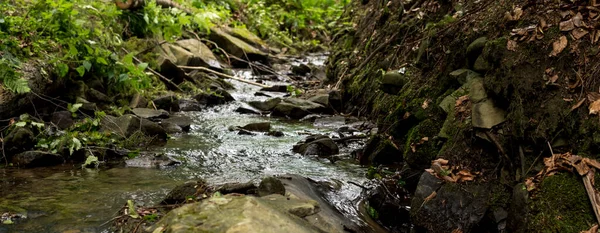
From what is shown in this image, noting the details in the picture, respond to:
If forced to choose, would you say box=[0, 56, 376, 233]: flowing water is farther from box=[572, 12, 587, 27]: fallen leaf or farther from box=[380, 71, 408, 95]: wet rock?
box=[572, 12, 587, 27]: fallen leaf

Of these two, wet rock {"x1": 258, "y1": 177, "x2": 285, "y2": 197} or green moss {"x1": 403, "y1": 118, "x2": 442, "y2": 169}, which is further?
green moss {"x1": 403, "y1": 118, "x2": 442, "y2": 169}

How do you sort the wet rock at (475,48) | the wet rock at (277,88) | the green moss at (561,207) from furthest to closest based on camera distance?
1. the wet rock at (277,88)
2. the wet rock at (475,48)
3. the green moss at (561,207)

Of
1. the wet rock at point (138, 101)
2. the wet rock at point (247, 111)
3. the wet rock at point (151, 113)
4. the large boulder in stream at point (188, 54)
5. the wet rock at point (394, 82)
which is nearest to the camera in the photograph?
the wet rock at point (394, 82)

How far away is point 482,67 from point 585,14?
94 cm

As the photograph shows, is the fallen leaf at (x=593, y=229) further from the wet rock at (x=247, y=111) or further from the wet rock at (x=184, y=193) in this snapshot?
the wet rock at (x=247, y=111)

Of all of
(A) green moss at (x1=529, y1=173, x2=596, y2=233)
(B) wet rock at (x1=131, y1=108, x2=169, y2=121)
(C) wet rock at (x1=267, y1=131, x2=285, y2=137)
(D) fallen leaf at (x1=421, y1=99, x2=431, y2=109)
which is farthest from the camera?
(B) wet rock at (x1=131, y1=108, x2=169, y2=121)

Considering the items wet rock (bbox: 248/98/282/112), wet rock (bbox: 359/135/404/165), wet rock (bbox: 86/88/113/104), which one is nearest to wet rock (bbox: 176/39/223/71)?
wet rock (bbox: 248/98/282/112)

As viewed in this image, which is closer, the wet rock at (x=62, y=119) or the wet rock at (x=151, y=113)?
the wet rock at (x=62, y=119)

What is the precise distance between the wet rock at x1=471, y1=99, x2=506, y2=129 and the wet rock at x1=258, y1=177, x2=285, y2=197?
58.0 inches

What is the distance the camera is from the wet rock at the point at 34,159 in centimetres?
489

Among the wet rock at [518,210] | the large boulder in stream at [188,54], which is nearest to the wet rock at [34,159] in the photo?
the wet rock at [518,210]

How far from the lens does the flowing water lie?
367 centimetres

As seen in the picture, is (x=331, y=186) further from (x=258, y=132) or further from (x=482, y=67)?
(x=258, y=132)

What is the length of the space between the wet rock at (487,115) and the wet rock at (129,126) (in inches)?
159
